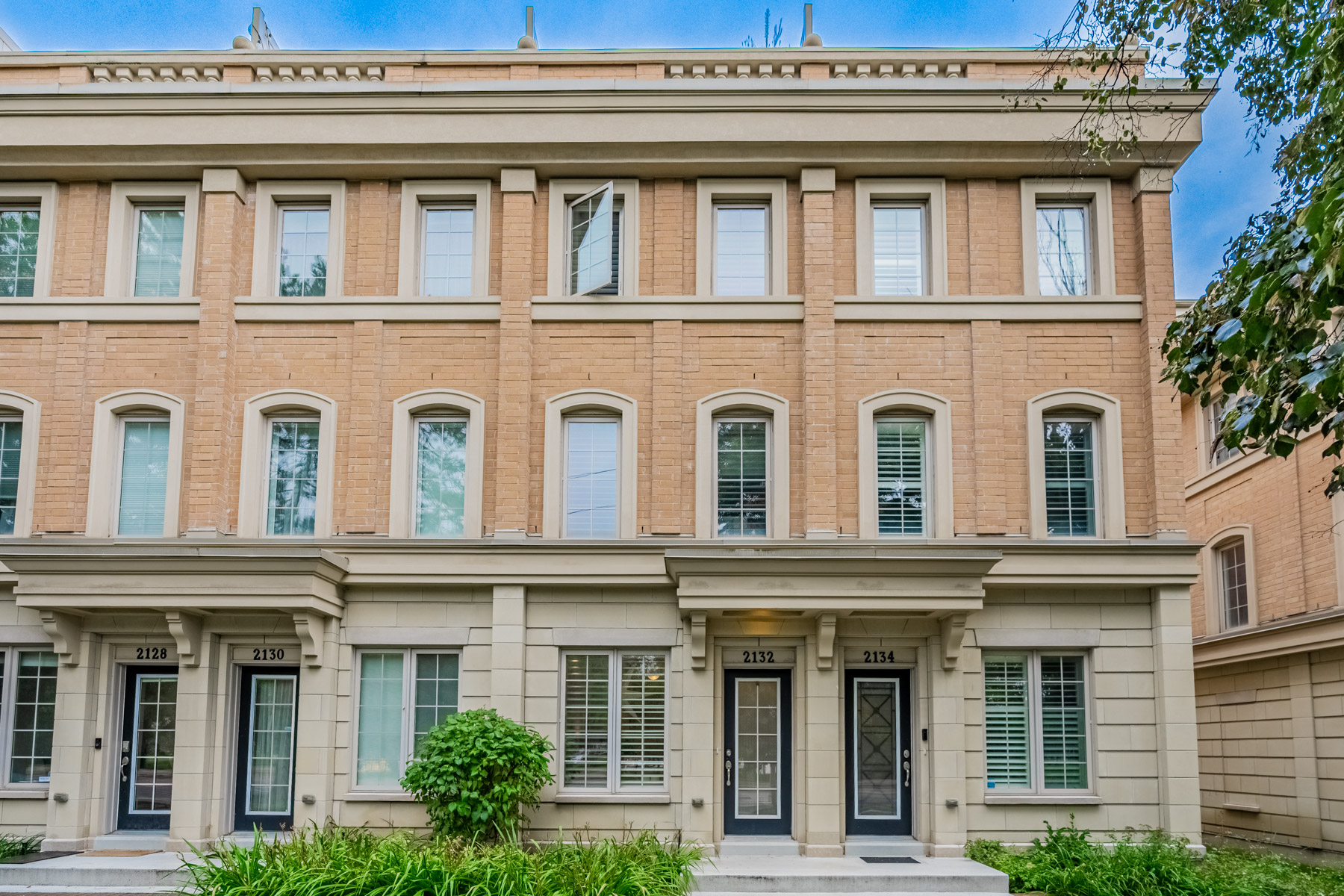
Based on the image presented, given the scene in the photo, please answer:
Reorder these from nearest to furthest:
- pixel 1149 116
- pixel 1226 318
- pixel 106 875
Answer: pixel 1226 318, pixel 106 875, pixel 1149 116

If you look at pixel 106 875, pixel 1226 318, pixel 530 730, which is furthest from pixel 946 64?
pixel 106 875

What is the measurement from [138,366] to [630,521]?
730cm

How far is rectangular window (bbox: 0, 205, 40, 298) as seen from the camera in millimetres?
17453

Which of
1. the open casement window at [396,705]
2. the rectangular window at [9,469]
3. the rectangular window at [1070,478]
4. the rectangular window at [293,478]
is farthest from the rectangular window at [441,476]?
the rectangular window at [1070,478]

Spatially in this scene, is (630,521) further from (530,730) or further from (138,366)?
(138,366)

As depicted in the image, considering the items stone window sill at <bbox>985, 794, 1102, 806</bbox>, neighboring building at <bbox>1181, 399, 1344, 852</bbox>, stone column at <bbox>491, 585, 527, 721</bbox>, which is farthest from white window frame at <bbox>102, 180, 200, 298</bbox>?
neighboring building at <bbox>1181, 399, 1344, 852</bbox>

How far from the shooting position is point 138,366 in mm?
17016

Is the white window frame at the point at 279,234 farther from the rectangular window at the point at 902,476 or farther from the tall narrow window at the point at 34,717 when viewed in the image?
the rectangular window at the point at 902,476

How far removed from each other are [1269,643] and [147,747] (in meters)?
17.6

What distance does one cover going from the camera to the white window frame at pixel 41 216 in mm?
17203

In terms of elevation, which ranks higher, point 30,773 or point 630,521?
point 630,521

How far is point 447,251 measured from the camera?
1745 cm

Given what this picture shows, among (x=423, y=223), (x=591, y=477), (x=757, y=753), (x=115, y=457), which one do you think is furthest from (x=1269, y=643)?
(x=115, y=457)

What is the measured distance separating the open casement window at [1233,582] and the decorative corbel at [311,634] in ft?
53.5
